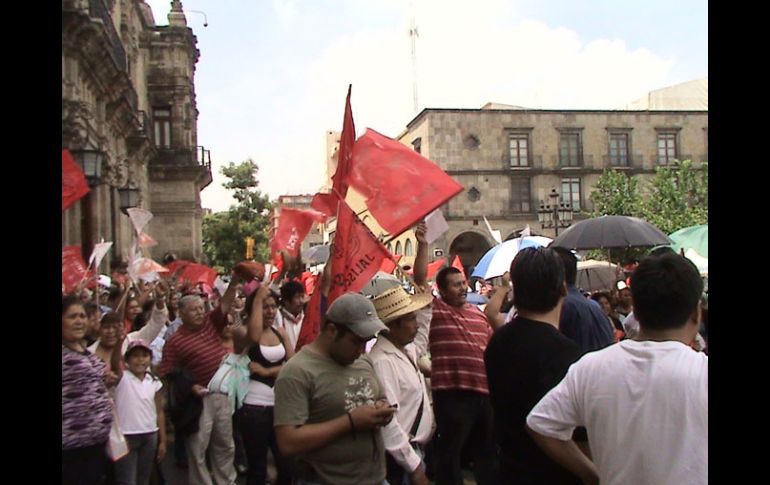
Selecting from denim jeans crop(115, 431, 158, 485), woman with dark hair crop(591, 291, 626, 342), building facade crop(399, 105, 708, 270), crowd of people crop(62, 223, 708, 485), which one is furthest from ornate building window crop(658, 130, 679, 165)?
denim jeans crop(115, 431, 158, 485)

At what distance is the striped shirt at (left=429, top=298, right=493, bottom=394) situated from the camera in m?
6.11

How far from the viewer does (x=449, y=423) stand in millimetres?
6121

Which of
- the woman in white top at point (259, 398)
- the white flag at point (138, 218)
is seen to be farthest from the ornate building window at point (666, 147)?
the woman in white top at point (259, 398)

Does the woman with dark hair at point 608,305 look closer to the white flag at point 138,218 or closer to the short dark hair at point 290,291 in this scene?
the short dark hair at point 290,291

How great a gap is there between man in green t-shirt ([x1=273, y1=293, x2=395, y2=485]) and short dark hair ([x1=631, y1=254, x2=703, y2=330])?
1.32 meters

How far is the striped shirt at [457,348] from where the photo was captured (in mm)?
6109

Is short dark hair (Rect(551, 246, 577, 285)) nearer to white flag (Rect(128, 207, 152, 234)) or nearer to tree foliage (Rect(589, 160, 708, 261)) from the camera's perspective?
white flag (Rect(128, 207, 152, 234))

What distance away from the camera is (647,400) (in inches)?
116

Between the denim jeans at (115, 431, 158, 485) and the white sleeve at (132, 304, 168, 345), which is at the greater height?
the white sleeve at (132, 304, 168, 345)

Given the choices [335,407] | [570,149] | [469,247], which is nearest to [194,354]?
[335,407]

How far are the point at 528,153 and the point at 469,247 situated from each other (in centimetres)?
642

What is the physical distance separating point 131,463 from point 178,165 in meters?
32.0

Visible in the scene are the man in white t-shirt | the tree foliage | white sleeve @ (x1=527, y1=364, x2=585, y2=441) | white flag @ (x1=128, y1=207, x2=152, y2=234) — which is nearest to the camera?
the man in white t-shirt

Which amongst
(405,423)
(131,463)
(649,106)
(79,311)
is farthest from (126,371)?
(649,106)
